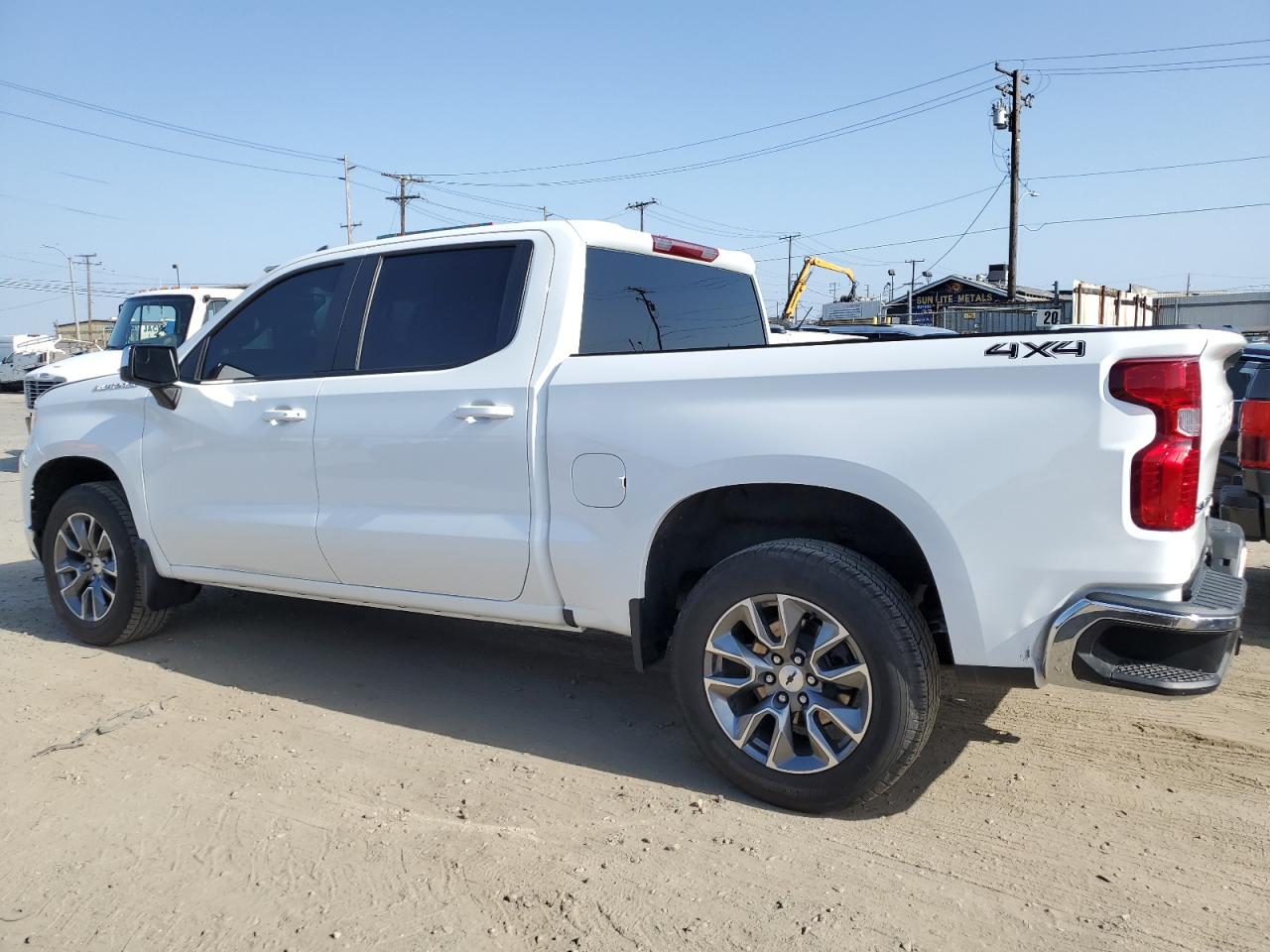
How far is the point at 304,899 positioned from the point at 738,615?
1556 mm

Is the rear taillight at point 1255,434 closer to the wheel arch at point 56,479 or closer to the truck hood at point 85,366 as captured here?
the wheel arch at point 56,479

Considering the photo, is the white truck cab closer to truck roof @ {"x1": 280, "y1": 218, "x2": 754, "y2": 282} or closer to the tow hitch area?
truck roof @ {"x1": 280, "y1": 218, "x2": 754, "y2": 282}

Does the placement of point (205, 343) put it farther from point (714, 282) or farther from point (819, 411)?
point (819, 411)

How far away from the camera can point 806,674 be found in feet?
10.8

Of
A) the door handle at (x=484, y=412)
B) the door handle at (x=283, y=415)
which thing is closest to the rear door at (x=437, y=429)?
the door handle at (x=484, y=412)

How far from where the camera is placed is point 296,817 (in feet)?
11.1

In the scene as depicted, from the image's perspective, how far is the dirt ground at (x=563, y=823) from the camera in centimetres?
275

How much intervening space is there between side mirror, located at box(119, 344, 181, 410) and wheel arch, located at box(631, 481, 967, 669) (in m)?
2.63

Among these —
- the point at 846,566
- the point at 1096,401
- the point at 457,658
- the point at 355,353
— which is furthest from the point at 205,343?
the point at 1096,401

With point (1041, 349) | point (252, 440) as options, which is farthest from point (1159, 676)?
point (252, 440)

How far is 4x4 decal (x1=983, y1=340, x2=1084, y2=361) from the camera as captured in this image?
2.85m

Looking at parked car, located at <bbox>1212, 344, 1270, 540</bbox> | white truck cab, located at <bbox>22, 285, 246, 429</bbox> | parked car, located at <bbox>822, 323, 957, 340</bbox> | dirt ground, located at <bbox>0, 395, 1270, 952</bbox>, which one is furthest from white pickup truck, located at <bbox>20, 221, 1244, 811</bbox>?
white truck cab, located at <bbox>22, 285, 246, 429</bbox>

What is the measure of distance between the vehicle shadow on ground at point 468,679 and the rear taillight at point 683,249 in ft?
6.53

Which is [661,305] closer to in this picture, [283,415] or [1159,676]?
[283,415]
